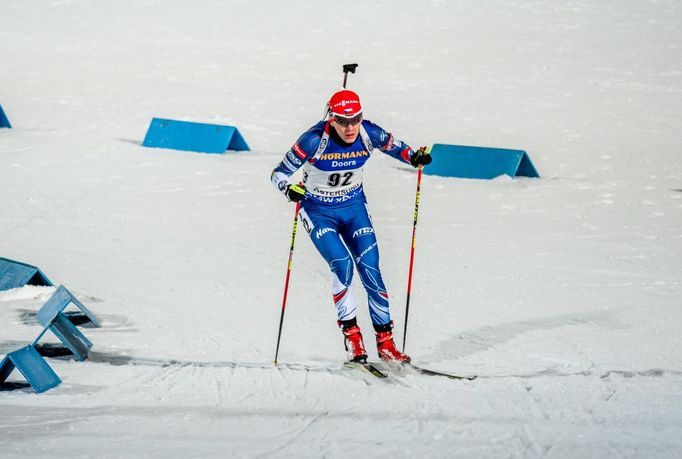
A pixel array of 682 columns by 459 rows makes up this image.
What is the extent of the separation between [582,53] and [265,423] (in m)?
19.7

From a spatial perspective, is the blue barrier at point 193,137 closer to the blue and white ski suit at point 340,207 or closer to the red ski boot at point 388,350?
the blue and white ski suit at point 340,207

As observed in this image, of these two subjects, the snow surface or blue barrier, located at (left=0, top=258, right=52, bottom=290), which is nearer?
the snow surface

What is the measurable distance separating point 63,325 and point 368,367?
2.26 meters

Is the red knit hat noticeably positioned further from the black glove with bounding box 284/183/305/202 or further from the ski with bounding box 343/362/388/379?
the ski with bounding box 343/362/388/379

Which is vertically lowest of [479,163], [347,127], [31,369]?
[31,369]

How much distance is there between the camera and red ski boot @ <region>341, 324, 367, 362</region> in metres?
7.07

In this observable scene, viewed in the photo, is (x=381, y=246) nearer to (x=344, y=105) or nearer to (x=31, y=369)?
(x=344, y=105)

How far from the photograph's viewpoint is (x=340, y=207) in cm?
721

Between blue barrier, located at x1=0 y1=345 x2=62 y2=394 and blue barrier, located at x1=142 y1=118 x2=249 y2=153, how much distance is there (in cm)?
922

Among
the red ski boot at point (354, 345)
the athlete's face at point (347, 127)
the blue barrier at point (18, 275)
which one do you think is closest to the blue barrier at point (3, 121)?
the blue barrier at point (18, 275)

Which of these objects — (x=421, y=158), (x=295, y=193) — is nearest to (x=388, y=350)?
(x=295, y=193)

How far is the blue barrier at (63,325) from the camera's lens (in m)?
7.31

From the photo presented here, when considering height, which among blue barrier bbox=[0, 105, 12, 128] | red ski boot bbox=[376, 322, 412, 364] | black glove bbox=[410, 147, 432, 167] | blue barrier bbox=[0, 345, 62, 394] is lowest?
blue barrier bbox=[0, 345, 62, 394]

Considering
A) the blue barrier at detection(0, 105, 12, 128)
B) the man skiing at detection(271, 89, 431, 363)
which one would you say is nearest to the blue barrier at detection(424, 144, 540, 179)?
the man skiing at detection(271, 89, 431, 363)
